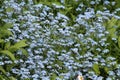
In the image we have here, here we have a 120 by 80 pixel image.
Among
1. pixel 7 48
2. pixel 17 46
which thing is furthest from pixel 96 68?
pixel 7 48

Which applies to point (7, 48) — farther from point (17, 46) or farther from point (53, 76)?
point (53, 76)

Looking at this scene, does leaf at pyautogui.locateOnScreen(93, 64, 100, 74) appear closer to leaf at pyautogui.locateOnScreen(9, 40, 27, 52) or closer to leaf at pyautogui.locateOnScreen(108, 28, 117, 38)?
leaf at pyautogui.locateOnScreen(108, 28, 117, 38)

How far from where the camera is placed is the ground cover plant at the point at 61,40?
5586 millimetres

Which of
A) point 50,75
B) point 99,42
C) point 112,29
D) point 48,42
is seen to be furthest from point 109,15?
point 50,75

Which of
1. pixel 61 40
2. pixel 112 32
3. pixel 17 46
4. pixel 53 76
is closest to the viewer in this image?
pixel 53 76

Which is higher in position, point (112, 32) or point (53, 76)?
point (112, 32)

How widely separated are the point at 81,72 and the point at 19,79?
0.92m

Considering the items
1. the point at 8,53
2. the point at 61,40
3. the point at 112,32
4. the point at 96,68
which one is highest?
the point at 112,32

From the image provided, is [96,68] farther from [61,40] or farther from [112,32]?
[112,32]

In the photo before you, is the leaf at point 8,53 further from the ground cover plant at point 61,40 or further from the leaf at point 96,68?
the leaf at point 96,68

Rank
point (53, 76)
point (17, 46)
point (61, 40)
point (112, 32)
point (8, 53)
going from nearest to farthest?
1. point (53, 76)
2. point (8, 53)
3. point (17, 46)
4. point (61, 40)
5. point (112, 32)

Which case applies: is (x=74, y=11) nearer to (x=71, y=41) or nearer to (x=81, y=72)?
(x=71, y=41)

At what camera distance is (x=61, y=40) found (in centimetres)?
596

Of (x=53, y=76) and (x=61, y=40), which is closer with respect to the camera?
(x=53, y=76)
